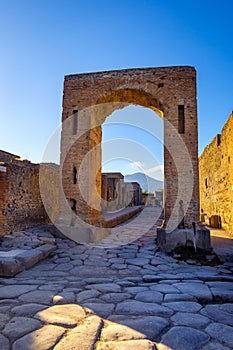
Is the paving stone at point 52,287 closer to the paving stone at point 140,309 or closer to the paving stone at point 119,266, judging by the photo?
the paving stone at point 140,309

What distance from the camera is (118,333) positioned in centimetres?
216

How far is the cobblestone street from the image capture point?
204 centimetres

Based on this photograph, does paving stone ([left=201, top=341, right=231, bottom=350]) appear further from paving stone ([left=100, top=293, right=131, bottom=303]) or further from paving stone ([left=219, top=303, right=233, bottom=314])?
paving stone ([left=100, top=293, right=131, bottom=303])

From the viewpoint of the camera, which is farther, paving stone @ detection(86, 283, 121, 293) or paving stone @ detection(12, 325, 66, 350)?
paving stone @ detection(86, 283, 121, 293)

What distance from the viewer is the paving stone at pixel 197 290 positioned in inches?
121

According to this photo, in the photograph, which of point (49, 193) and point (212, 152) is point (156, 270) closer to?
point (49, 193)

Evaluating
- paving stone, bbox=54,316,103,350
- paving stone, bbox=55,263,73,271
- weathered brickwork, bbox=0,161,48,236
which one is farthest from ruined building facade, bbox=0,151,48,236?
paving stone, bbox=54,316,103,350

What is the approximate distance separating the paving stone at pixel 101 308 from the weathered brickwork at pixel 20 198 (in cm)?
421

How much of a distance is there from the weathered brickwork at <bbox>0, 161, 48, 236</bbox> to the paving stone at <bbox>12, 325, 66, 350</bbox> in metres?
4.50

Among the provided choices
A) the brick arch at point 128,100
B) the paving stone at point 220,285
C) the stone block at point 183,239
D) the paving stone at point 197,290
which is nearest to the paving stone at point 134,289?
the paving stone at point 197,290

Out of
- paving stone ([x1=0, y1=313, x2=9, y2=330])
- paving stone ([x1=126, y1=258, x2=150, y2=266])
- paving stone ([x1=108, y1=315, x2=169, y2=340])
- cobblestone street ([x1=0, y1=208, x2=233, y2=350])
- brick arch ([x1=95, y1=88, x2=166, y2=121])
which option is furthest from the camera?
brick arch ([x1=95, y1=88, x2=166, y2=121])

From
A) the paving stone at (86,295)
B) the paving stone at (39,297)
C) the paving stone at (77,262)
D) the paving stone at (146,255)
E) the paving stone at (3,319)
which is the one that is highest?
the paving stone at (3,319)

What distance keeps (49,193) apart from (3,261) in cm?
617

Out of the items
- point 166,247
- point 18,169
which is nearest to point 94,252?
point 166,247
